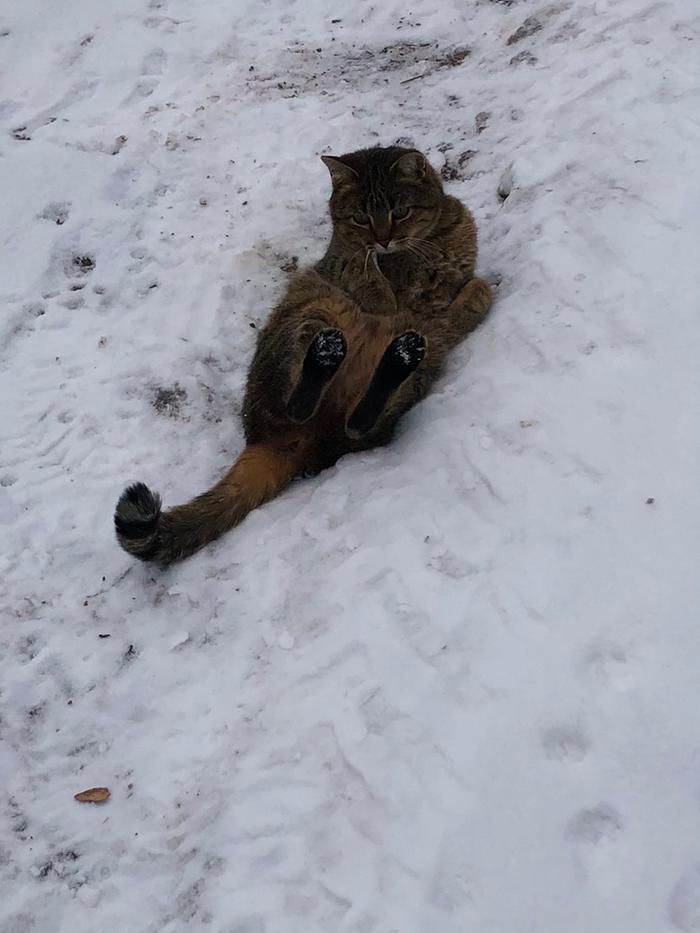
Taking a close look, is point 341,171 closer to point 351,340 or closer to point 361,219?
point 361,219

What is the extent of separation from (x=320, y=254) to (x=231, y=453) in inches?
69.7

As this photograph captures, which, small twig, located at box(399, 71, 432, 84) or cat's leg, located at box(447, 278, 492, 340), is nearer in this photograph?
cat's leg, located at box(447, 278, 492, 340)

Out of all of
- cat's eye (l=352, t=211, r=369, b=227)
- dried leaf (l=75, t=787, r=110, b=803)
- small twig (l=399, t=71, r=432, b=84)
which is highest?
cat's eye (l=352, t=211, r=369, b=227)

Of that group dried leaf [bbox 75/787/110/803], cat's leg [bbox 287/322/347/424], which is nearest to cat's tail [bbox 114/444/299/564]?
cat's leg [bbox 287/322/347/424]

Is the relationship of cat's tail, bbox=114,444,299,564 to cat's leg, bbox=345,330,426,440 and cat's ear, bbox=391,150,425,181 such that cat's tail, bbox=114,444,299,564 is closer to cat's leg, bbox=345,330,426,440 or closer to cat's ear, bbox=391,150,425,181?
cat's leg, bbox=345,330,426,440

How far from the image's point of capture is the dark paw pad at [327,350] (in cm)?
385

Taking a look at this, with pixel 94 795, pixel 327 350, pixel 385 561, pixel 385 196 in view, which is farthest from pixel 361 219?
pixel 94 795

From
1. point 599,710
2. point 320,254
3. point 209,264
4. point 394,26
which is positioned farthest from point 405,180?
point 394,26

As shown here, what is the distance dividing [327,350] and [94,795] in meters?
2.07

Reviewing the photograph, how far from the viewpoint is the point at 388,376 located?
3840 mm

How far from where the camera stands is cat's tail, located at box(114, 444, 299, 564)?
145 inches

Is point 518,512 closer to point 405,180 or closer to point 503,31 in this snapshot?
point 405,180

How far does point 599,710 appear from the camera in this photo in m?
2.71

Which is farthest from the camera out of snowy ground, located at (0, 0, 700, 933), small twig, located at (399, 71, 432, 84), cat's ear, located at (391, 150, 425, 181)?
small twig, located at (399, 71, 432, 84)
